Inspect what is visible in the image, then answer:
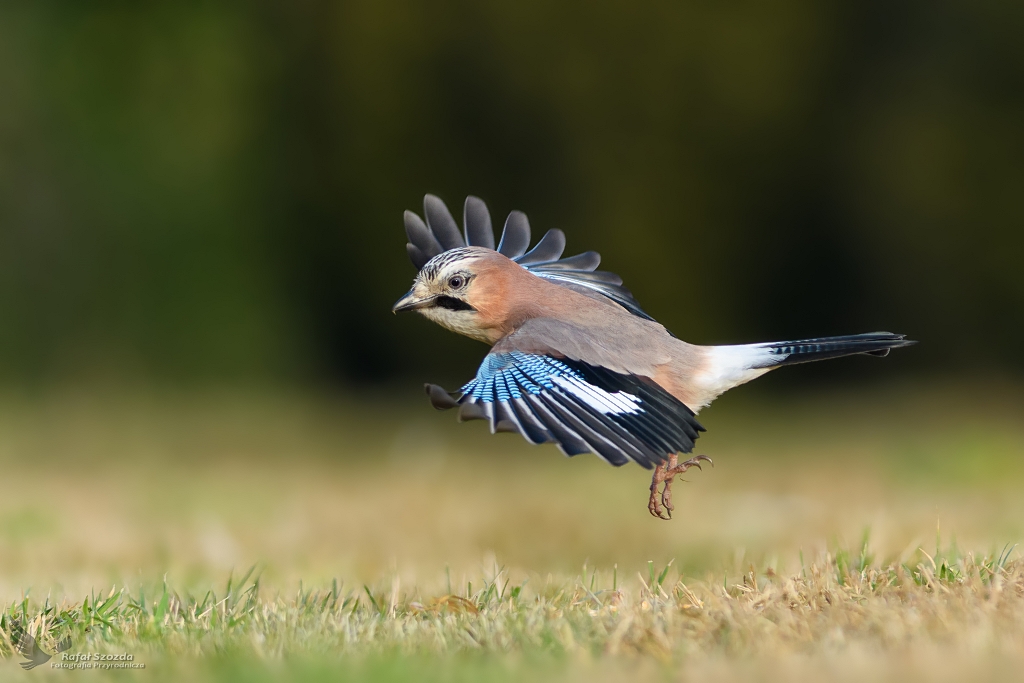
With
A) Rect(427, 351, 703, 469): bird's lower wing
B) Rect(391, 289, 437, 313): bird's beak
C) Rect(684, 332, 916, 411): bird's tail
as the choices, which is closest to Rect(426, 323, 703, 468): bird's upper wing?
Rect(427, 351, 703, 469): bird's lower wing

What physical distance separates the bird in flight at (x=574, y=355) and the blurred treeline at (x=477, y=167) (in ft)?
23.5

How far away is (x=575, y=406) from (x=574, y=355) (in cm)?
46

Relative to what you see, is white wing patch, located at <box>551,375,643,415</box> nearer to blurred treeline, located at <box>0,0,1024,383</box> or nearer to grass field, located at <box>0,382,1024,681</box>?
grass field, located at <box>0,382,1024,681</box>

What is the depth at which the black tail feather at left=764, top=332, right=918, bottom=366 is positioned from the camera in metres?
4.21

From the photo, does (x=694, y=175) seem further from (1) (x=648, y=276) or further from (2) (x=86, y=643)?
(2) (x=86, y=643)

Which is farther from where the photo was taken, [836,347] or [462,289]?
[462,289]

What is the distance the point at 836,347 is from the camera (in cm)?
422

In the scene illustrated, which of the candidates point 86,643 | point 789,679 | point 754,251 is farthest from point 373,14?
point 789,679

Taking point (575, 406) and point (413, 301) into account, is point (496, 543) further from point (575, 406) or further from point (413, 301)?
point (575, 406)

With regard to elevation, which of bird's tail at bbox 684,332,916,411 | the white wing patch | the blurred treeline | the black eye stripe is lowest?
the white wing patch

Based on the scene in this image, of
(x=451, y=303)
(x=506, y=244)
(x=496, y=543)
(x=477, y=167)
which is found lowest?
(x=496, y=543)

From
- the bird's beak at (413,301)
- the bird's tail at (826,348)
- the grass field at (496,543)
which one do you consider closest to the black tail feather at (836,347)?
the bird's tail at (826,348)

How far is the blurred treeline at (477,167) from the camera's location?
11.9m

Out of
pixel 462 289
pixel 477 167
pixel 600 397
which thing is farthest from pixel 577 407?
pixel 477 167
